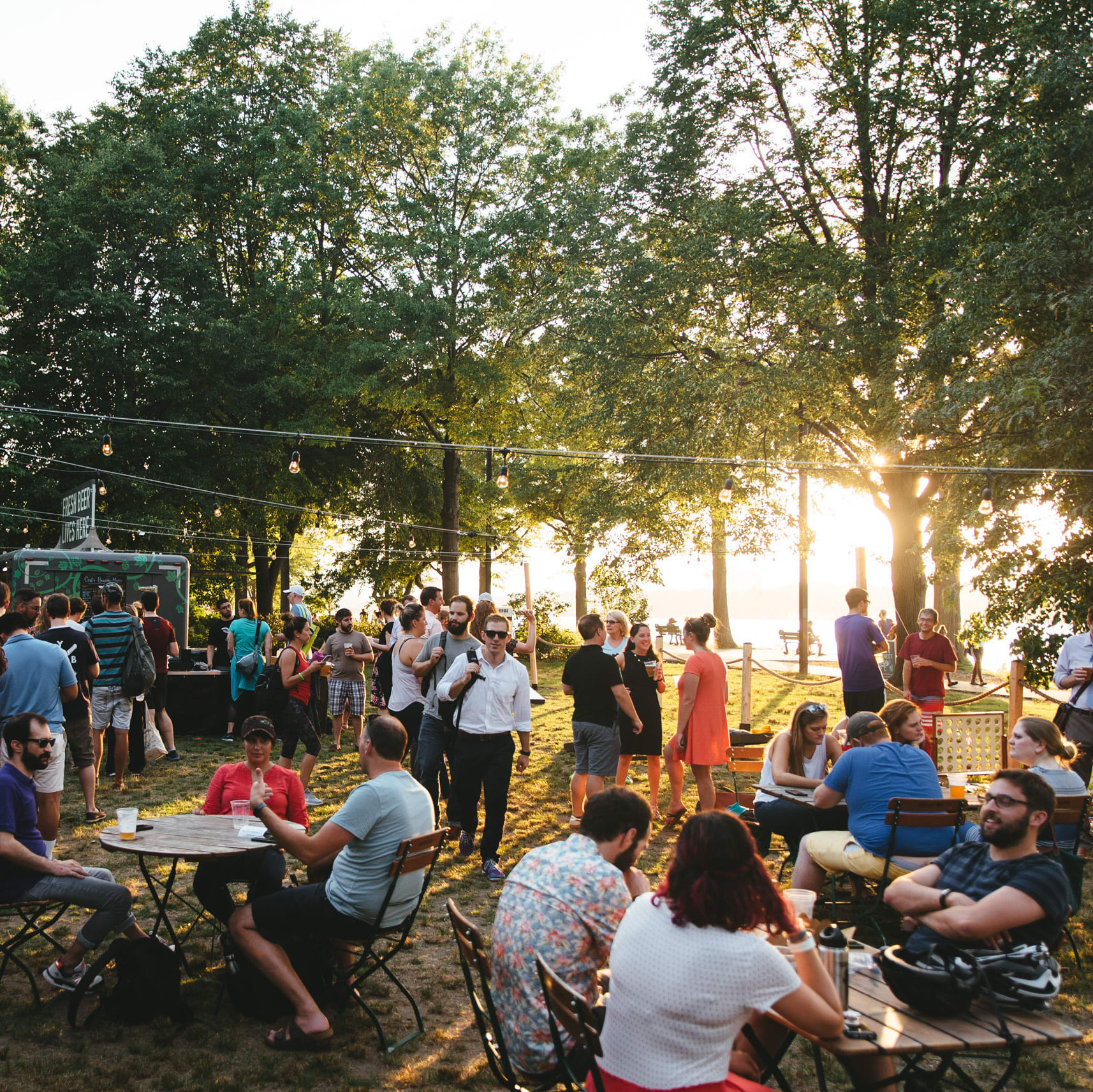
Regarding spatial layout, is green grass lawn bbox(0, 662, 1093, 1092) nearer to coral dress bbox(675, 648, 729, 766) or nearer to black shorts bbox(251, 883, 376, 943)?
black shorts bbox(251, 883, 376, 943)

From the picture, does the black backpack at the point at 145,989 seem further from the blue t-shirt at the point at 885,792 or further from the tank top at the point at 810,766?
the tank top at the point at 810,766

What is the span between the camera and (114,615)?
883cm

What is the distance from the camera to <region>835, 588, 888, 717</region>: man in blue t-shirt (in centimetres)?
921

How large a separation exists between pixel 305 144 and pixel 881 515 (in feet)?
57.6

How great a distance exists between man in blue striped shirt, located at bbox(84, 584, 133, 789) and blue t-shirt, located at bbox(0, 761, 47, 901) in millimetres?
4711

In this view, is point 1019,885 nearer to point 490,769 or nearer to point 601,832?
point 601,832

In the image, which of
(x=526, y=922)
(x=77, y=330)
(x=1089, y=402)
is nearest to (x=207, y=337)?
(x=77, y=330)

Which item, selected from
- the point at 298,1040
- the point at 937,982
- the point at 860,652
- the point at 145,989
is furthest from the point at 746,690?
the point at 937,982

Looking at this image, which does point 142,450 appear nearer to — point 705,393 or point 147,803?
point 705,393

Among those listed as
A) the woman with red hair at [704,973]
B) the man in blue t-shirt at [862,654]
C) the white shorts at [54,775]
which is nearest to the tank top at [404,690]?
the white shorts at [54,775]

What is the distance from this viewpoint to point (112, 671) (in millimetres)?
8828

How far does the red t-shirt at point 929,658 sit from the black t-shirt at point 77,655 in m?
7.72

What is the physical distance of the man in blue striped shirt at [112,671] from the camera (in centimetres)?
879

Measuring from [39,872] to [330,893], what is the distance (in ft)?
4.24
